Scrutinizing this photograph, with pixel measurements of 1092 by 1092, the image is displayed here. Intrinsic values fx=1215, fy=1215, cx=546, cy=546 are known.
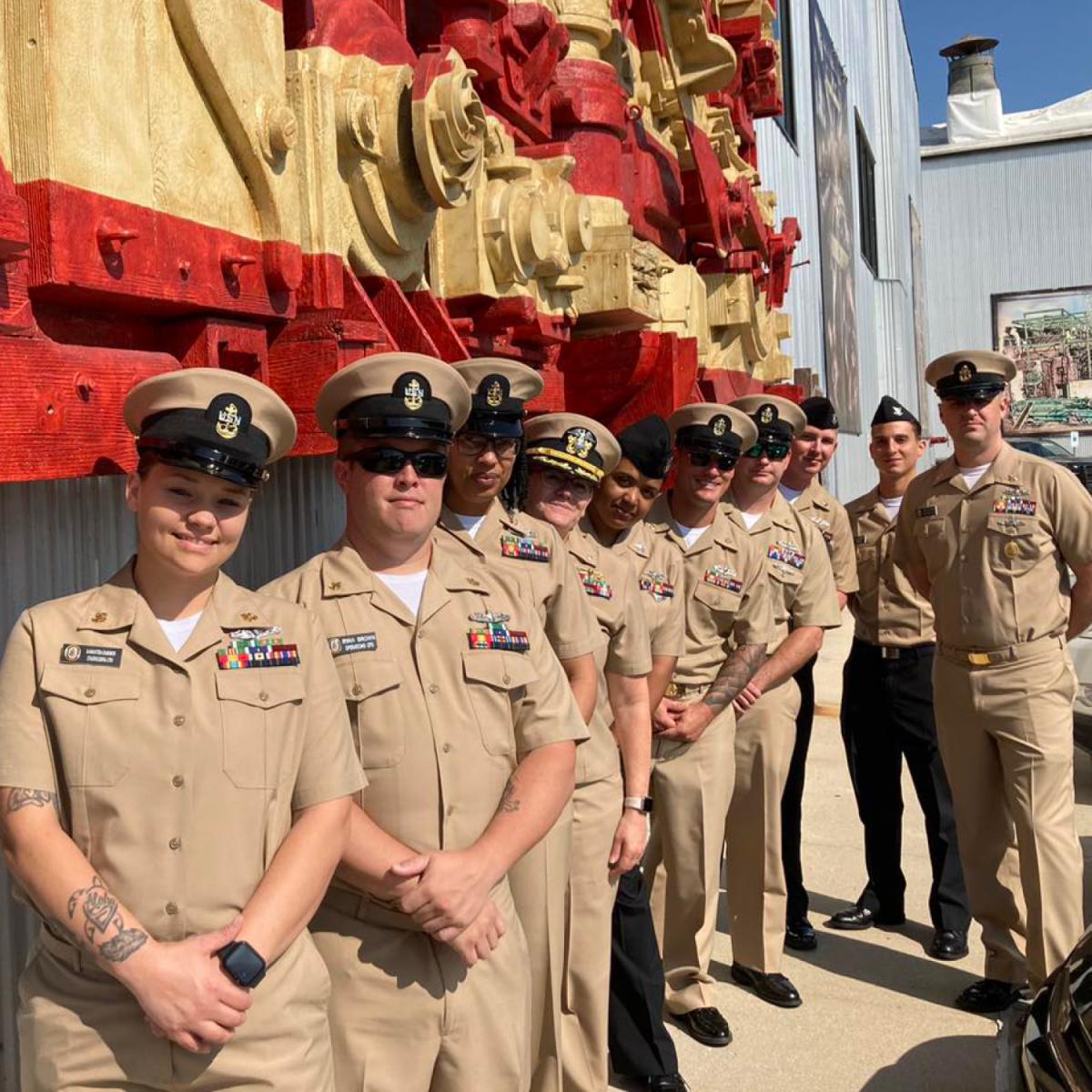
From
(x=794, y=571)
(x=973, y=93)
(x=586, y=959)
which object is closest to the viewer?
(x=586, y=959)

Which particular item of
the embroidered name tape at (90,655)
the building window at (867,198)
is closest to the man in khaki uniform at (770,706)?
the embroidered name tape at (90,655)

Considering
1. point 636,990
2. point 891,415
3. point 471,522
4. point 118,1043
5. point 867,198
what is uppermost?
point 867,198

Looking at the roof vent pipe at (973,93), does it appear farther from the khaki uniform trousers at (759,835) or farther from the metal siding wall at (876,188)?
the khaki uniform trousers at (759,835)

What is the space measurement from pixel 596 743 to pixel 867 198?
21.4m

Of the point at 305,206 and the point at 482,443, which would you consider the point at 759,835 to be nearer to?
the point at 482,443

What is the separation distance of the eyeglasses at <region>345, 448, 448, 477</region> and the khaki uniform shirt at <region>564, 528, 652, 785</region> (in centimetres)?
107

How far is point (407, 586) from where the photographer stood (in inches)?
91.7

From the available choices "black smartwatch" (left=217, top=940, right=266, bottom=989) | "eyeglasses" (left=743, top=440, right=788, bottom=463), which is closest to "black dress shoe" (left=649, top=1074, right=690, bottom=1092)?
"black smartwatch" (left=217, top=940, right=266, bottom=989)

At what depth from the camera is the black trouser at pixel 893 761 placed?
16.0 ft

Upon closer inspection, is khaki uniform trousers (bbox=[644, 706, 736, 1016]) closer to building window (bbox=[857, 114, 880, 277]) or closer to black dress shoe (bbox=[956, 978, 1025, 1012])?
black dress shoe (bbox=[956, 978, 1025, 1012])

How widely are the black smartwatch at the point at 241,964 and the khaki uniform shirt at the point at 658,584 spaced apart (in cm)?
196

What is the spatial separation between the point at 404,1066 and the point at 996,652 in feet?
8.54

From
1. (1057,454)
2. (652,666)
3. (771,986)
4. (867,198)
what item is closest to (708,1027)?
(771,986)

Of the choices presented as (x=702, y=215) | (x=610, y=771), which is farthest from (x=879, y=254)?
(x=610, y=771)
